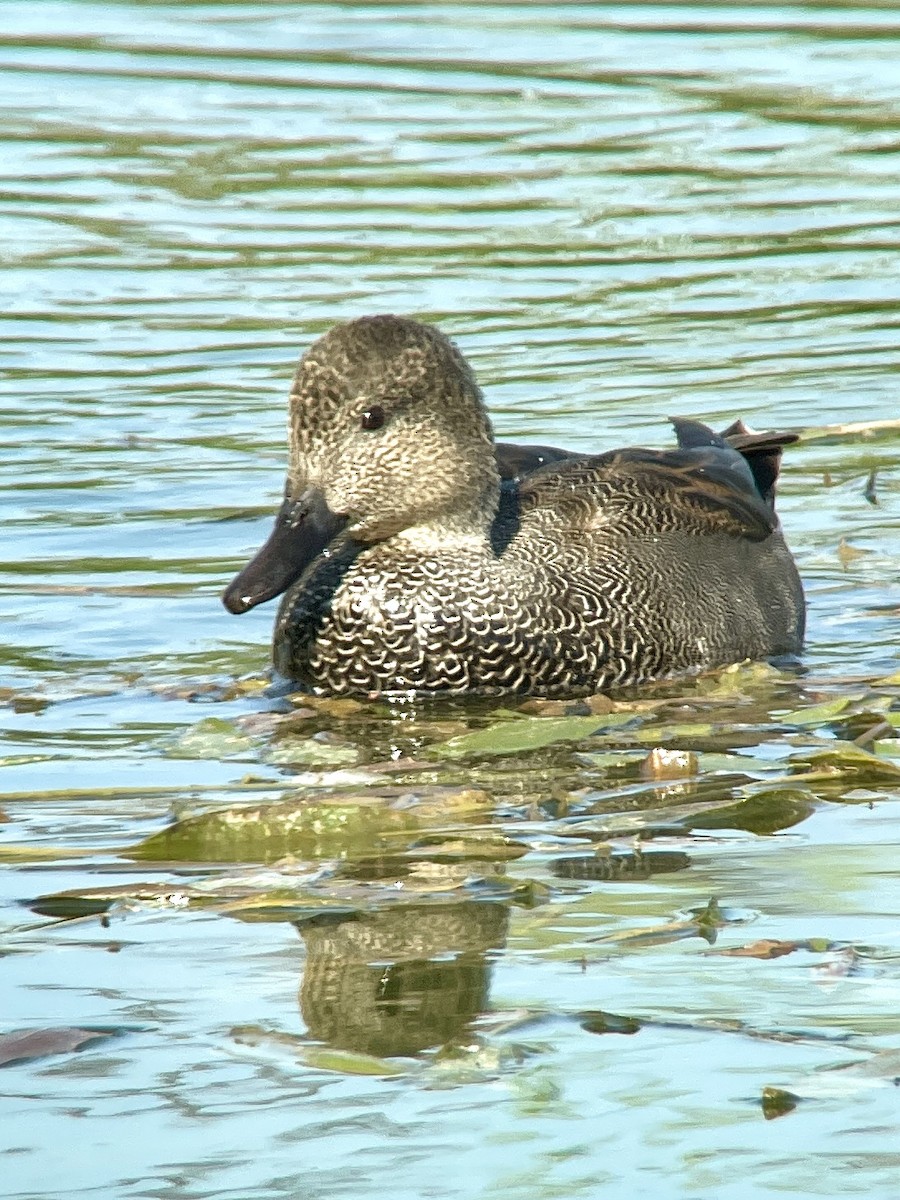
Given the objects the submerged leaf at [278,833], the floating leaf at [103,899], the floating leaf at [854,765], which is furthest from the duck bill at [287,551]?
the floating leaf at [103,899]

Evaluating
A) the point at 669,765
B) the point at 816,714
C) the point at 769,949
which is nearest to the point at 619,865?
the point at 769,949

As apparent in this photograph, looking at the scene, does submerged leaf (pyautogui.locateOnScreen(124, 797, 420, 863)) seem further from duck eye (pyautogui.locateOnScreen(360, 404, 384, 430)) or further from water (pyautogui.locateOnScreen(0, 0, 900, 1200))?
duck eye (pyautogui.locateOnScreen(360, 404, 384, 430))

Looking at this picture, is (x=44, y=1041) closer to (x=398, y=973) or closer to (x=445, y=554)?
(x=398, y=973)

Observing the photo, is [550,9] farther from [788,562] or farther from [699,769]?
[699,769]

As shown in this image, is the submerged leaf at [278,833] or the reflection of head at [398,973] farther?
the submerged leaf at [278,833]

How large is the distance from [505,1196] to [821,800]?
265 cm

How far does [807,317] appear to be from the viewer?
14062 mm

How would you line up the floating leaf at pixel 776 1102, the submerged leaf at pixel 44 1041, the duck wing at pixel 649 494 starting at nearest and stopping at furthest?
the floating leaf at pixel 776 1102 → the submerged leaf at pixel 44 1041 → the duck wing at pixel 649 494

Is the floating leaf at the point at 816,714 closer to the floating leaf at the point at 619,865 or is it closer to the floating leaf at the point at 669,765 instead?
the floating leaf at the point at 669,765

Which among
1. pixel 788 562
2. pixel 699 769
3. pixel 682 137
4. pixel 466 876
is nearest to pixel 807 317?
pixel 682 137

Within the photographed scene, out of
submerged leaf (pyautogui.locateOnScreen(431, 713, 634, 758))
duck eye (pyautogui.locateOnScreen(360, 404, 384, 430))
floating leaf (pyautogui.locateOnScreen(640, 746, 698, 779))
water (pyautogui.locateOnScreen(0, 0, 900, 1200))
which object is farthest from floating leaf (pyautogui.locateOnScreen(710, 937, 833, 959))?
duck eye (pyautogui.locateOnScreen(360, 404, 384, 430))

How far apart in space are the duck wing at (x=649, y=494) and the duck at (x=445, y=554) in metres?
0.01

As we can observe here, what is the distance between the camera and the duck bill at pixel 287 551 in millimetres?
7453

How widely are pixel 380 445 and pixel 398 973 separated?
3.27m
